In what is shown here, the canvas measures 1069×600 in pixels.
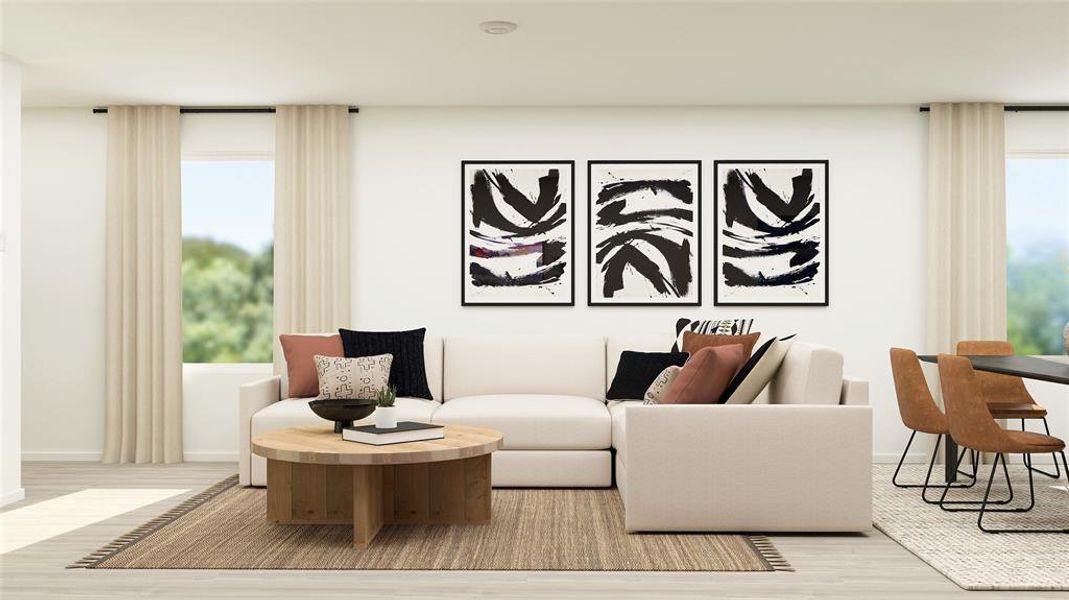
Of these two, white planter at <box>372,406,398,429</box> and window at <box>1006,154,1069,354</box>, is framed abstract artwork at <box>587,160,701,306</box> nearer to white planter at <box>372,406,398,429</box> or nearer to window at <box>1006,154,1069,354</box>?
window at <box>1006,154,1069,354</box>

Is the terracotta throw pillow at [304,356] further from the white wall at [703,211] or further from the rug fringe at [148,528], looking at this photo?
the white wall at [703,211]

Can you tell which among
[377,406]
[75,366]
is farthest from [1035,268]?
[75,366]

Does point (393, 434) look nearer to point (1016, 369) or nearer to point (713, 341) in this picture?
point (713, 341)

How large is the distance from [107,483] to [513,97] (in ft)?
11.4

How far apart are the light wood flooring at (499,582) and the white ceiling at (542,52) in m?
2.46

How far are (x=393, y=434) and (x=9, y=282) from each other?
99.4 inches

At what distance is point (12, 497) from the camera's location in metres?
5.15

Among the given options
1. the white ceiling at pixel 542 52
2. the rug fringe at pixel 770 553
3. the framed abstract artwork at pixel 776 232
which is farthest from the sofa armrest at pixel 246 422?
the framed abstract artwork at pixel 776 232

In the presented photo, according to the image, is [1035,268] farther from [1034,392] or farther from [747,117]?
[747,117]

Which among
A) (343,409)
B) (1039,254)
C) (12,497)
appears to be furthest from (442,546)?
(1039,254)

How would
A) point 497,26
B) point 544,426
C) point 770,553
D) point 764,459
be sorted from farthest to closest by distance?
point 544,426, point 497,26, point 764,459, point 770,553

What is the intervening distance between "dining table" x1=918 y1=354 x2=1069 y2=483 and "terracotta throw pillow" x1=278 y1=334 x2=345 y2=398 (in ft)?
11.4

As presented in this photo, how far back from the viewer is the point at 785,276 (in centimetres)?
663

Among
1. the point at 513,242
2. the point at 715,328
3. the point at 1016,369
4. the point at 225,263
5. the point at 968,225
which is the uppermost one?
the point at 968,225
